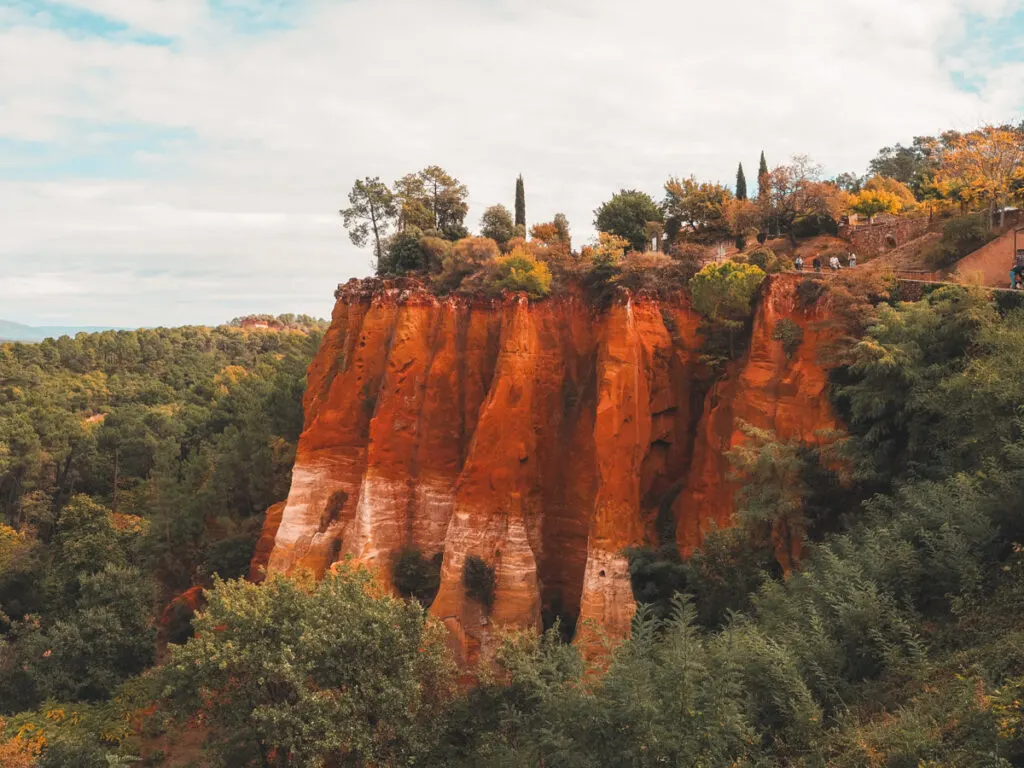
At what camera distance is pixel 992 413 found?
45.2 ft

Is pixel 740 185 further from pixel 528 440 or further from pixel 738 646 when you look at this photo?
pixel 738 646

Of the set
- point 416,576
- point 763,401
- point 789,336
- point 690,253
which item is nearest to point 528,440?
point 416,576

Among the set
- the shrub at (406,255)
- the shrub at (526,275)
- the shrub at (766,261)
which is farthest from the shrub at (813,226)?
the shrub at (406,255)

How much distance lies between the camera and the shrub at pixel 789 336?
776 inches

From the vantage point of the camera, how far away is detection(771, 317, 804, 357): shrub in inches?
776

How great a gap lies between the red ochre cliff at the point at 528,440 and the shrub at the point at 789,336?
0.16 m

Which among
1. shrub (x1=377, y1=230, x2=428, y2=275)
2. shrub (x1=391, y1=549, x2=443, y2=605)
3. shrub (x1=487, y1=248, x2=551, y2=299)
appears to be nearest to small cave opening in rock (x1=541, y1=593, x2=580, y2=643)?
shrub (x1=391, y1=549, x2=443, y2=605)

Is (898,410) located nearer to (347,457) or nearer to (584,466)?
(584,466)

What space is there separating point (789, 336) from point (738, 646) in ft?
35.6

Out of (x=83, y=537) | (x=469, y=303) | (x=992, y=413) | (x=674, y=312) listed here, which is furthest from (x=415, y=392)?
(x=83, y=537)

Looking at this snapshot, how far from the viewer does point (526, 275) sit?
78.1ft

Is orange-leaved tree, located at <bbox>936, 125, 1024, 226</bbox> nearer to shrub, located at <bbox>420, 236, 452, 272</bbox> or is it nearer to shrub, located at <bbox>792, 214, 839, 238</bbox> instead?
shrub, located at <bbox>792, 214, 839, 238</bbox>

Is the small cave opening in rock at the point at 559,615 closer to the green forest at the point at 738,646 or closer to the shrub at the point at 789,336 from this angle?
the green forest at the point at 738,646

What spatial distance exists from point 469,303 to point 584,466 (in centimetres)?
694
